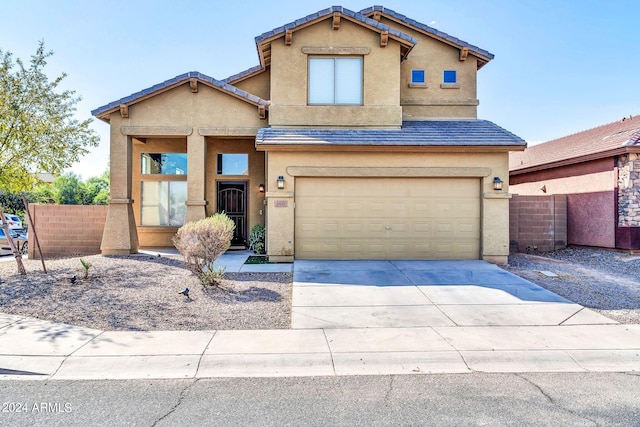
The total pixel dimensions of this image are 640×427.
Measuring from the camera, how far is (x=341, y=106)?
11.7 meters

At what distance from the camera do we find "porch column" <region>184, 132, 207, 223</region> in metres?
11.9

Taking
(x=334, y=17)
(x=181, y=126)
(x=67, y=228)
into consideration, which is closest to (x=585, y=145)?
(x=334, y=17)

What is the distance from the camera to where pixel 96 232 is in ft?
42.0

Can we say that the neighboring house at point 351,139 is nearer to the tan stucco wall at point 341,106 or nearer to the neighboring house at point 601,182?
the tan stucco wall at point 341,106

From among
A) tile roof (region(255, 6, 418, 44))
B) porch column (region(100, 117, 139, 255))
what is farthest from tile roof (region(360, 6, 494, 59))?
porch column (region(100, 117, 139, 255))

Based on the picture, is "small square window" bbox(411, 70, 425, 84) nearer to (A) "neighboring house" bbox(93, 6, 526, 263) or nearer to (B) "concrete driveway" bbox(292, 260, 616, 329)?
(A) "neighboring house" bbox(93, 6, 526, 263)

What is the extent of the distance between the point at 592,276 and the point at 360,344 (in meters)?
7.71

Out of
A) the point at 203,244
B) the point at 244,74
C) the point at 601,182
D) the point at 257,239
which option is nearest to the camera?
the point at 203,244

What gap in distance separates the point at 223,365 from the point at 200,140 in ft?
29.7

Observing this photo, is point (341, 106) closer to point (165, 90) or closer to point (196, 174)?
point (196, 174)

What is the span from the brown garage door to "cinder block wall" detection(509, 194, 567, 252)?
10.2ft

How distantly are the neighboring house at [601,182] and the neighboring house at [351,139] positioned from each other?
14.7ft

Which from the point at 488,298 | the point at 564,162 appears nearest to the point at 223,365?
the point at 488,298

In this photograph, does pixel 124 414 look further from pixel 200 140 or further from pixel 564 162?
pixel 564 162
